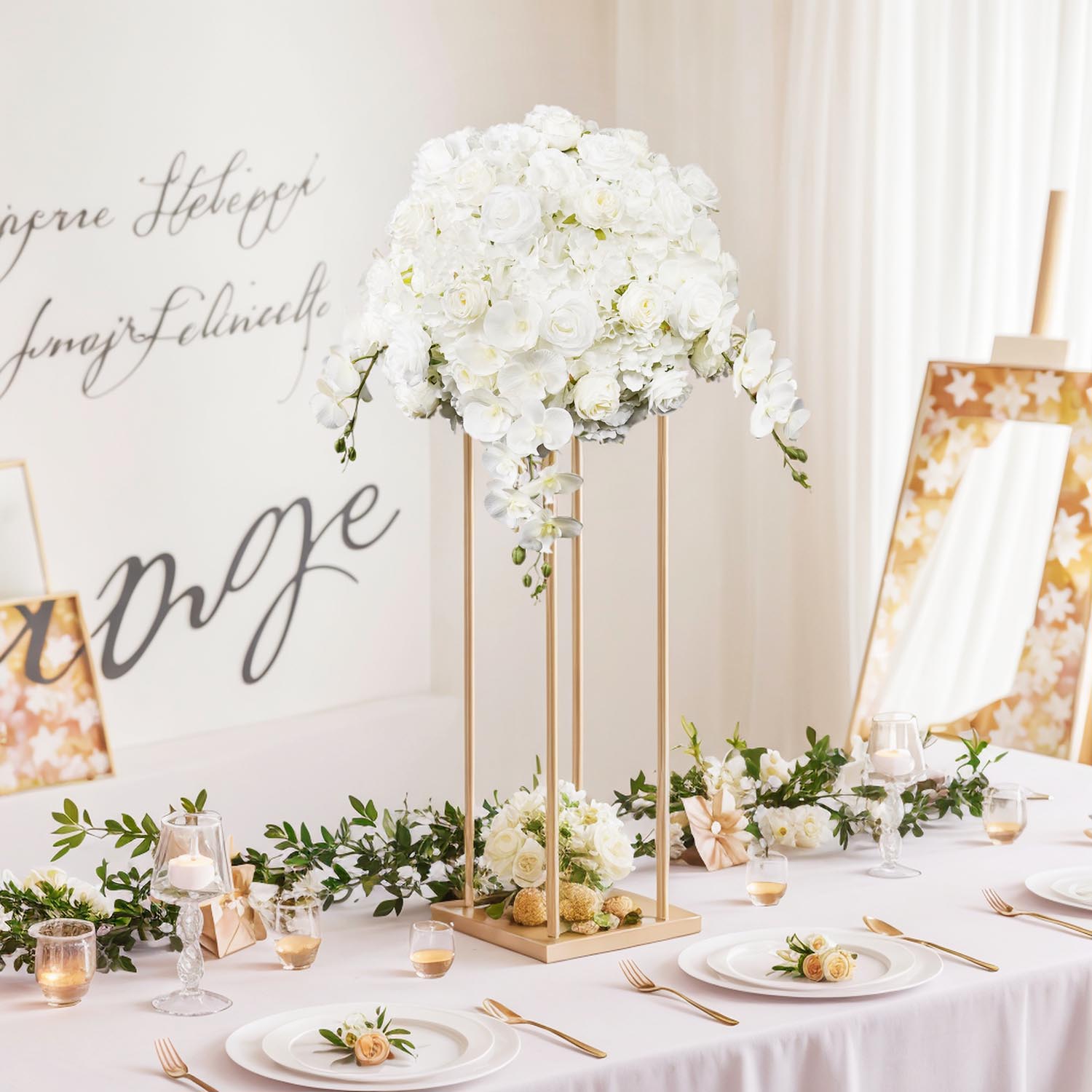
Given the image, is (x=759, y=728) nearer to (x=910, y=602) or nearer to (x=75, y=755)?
(x=910, y=602)

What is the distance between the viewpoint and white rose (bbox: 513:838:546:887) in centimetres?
185

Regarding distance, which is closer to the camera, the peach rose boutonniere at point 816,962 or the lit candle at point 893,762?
the peach rose boutonniere at point 816,962

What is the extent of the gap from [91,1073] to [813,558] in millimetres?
2906

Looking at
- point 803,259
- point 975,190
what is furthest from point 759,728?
point 975,190

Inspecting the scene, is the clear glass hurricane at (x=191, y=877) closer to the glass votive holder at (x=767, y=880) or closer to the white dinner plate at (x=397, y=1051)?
the white dinner plate at (x=397, y=1051)

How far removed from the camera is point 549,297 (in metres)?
1.62

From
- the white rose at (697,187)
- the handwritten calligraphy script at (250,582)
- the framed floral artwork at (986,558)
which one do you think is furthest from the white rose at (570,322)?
the handwritten calligraphy script at (250,582)

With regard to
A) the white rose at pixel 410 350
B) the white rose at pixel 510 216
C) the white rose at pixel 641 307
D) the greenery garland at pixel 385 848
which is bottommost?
the greenery garland at pixel 385 848

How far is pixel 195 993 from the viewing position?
5.35 ft

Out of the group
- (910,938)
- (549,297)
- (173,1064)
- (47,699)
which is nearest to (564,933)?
(910,938)

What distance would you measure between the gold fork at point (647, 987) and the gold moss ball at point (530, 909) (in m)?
0.13

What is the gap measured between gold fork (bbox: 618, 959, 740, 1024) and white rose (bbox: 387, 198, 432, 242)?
830 millimetres

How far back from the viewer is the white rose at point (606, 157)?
165 centimetres

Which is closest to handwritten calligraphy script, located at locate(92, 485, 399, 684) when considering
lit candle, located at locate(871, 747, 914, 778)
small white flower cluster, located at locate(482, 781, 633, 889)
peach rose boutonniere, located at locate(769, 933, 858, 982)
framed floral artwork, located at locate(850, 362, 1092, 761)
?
framed floral artwork, located at locate(850, 362, 1092, 761)
